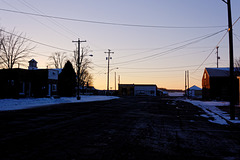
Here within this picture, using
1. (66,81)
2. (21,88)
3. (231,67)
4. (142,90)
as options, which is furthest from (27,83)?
(142,90)

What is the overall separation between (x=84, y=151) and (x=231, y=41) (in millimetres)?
11451

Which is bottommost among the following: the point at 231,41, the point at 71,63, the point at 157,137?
the point at 157,137

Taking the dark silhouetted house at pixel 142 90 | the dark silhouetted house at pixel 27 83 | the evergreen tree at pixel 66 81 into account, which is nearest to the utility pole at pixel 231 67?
the dark silhouetted house at pixel 27 83

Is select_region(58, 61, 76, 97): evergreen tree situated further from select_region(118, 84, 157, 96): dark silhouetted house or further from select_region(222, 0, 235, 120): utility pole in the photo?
select_region(118, 84, 157, 96): dark silhouetted house

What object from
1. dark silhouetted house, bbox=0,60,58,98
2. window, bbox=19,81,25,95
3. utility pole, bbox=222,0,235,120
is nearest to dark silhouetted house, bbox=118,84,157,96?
dark silhouetted house, bbox=0,60,58,98

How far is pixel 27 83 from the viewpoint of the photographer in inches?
1430

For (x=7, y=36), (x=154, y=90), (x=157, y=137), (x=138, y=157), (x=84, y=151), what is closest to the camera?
(x=138, y=157)

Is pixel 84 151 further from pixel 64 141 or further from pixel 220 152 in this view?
pixel 220 152

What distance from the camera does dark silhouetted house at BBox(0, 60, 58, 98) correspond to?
3147cm

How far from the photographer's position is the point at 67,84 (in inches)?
2021

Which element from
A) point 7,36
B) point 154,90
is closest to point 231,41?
point 7,36

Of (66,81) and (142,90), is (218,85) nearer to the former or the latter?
(66,81)

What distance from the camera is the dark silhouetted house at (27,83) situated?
3147 cm

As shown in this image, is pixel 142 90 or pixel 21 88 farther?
pixel 142 90
